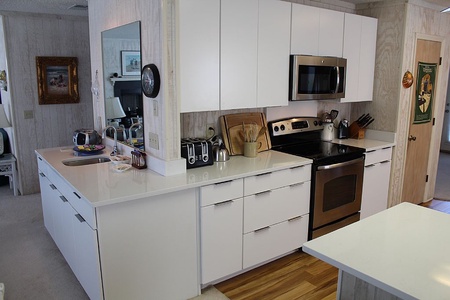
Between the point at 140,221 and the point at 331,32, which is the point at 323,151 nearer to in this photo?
the point at 331,32

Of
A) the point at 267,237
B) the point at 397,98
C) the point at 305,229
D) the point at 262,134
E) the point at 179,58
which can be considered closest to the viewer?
the point at 179,58

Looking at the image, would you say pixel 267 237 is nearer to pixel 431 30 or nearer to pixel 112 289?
pixel 112 289

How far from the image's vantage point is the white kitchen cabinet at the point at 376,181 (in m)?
3.63

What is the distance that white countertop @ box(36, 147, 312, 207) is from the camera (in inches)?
86.7

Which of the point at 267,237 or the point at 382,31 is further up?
the point at 382,31

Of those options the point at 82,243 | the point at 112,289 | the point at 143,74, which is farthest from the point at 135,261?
the point at 143,74

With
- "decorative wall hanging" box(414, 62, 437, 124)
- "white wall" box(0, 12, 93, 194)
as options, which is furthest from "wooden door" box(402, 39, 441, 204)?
"white wall" box(0, 12, 93, 194)

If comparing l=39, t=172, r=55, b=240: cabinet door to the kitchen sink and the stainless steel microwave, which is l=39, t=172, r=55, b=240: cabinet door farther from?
the stainless steel microwave

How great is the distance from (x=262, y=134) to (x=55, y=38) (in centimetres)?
319

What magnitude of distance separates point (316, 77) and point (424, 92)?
1669 millimetres

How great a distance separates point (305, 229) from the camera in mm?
3189

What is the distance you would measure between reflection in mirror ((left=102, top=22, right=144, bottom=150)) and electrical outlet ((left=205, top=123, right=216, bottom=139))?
60cm

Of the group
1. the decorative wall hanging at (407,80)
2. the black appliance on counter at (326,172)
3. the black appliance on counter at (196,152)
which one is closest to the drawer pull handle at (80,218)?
the black appliance on counter at (196,152)

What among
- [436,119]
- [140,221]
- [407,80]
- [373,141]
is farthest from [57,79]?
[436,119]
